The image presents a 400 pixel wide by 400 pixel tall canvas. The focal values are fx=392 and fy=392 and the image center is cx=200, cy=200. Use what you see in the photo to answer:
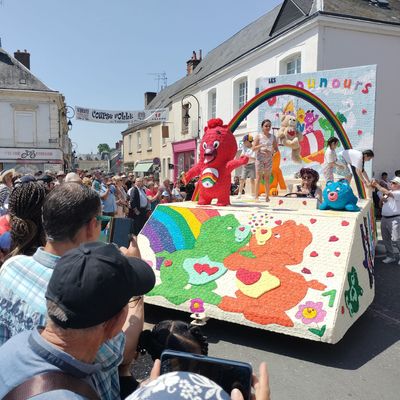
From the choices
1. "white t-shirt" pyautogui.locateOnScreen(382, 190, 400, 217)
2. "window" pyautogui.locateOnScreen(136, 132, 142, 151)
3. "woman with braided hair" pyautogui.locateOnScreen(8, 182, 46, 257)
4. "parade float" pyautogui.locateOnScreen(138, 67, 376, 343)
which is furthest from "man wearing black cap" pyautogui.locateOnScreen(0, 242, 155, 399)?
"window" pyautogui.locateOnScreen(136, 132, 142, 151)

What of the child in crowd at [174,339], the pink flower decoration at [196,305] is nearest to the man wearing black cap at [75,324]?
the child in crowd at [174,339]

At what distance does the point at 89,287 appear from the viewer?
102 centimetres

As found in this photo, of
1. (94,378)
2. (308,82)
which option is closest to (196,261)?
(94,378)

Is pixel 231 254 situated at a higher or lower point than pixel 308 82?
lower

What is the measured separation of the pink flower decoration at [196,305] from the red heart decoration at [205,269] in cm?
36

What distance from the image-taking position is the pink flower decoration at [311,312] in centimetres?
349

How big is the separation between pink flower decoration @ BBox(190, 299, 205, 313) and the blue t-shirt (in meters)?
3.00

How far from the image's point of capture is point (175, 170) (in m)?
23.3

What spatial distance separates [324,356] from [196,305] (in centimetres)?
131

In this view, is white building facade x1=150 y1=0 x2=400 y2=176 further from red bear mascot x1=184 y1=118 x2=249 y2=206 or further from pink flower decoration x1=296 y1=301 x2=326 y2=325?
pink flower decoration x1=296 y1=301 x2=326 y2=325

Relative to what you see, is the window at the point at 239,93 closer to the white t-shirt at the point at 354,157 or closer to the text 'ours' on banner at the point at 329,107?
the text 'ours' on banner at the point at 329,107

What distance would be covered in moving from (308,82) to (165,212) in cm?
790

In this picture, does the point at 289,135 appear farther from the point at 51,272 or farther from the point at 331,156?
the point at 51,272

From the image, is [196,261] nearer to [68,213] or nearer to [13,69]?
[68,213]
